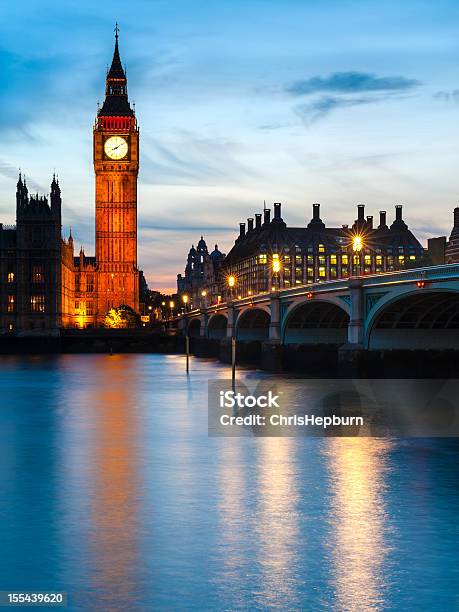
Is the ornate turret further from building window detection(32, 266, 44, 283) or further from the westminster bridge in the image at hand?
the westminster bridge

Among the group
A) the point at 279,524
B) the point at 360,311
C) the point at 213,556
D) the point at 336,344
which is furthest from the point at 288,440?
the point at 336,344

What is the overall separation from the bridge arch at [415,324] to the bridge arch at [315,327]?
14.4m

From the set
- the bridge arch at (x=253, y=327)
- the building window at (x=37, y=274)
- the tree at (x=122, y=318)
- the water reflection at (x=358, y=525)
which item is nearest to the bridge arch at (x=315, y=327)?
the bridge arch at (x=253, y=327)

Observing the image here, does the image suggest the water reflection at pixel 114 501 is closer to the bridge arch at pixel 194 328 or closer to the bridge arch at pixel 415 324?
the bridge arch at pixel 415 324

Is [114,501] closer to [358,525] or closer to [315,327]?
[358,525]

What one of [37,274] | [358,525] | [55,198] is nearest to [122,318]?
[37,274]

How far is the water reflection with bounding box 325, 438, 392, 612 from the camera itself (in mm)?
16500

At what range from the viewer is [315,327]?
85.1m

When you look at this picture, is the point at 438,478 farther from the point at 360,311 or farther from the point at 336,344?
the point at 336,344

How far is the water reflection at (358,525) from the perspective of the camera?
16.5m

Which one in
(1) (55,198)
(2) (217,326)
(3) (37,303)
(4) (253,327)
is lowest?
(4) (253,327)

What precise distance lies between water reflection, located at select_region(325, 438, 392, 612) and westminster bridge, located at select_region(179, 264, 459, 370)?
20813 millimetres

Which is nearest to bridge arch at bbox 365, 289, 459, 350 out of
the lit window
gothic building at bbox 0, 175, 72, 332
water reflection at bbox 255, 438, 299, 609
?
water reflection at bbox 255, 438, 299, 609

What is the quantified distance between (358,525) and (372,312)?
40538 mm
